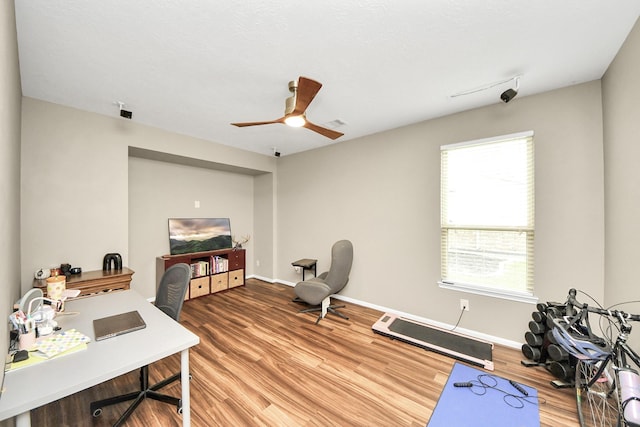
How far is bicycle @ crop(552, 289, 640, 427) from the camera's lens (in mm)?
1167

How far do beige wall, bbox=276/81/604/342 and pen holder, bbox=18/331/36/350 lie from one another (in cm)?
334

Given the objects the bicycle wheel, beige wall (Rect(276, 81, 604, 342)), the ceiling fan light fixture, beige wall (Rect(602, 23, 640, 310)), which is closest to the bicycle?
the bicycle wheel

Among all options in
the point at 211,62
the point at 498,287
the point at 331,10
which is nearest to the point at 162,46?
the point at 211,62

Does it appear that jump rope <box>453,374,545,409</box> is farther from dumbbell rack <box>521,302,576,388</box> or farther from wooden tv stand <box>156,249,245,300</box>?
wooden tv stand <box>156,249,245,300</box>

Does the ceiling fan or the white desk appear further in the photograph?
the ceiling fan

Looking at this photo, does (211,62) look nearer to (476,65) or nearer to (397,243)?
(476,65)

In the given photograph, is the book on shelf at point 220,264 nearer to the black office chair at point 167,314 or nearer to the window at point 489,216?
the black office chair at point 167,314

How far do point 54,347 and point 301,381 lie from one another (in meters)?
1.67

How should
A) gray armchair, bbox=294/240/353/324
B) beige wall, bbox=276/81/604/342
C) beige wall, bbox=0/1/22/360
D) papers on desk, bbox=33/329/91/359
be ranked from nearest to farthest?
1. beige wall, bbox=0/1/22/360
2. papers on desk, bbox=33/329/91/359
3. beige wall, bbox=276/81/604/342
4. gray armchair, bbox=294/240/353/324

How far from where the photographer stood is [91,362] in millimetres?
1153

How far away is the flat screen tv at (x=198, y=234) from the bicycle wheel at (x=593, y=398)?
4928 mm

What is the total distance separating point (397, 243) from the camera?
11.2 ft

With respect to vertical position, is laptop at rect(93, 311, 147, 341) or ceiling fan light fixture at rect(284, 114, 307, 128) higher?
ceiling fan light fixture at rect(284, 114, 307, 128)

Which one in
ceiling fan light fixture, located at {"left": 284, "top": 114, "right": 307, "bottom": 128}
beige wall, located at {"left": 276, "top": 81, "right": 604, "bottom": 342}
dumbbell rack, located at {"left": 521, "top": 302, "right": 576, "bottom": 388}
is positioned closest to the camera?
dumbbell rack, located at {"left": 521, "top": 302, "right": 576, "bottom": 388}
